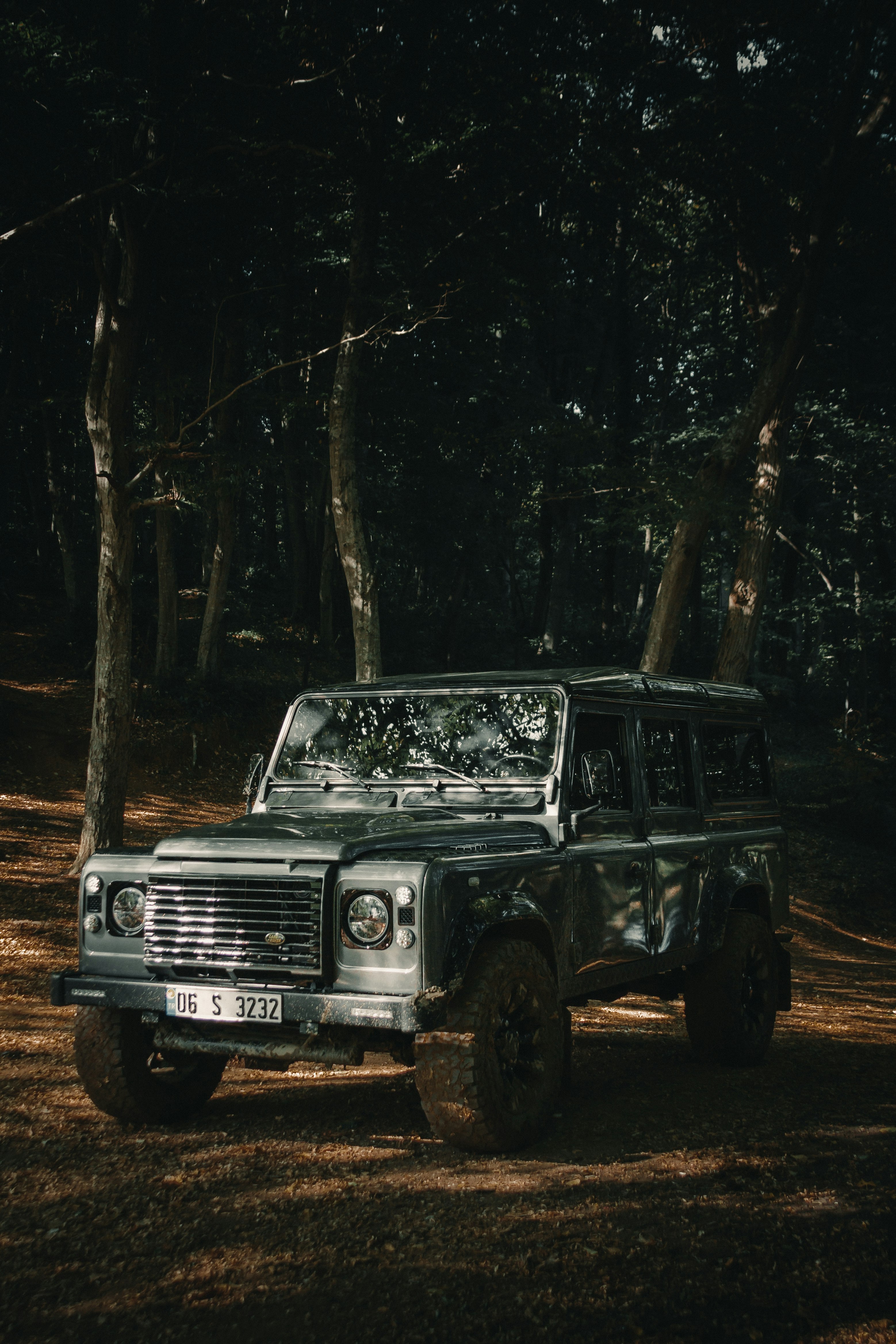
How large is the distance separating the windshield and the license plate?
5.38 feet

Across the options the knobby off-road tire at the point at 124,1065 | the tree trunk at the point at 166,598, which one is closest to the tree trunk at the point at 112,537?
the knobby off-road tire at the point at 124,1065

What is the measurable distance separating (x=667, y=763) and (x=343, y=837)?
8.42ft

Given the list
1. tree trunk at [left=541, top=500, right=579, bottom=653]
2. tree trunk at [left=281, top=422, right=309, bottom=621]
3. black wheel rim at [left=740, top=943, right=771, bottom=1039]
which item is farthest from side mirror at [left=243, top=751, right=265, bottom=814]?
tree trunk at [left=541, top=500, right=579, bottom=653]

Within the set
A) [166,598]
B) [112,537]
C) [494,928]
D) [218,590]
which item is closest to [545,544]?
[218,590]

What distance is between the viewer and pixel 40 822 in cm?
1456

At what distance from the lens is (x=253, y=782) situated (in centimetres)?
624

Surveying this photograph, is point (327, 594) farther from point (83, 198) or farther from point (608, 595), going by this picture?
point (83, 198)

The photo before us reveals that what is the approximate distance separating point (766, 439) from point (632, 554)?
28.4 metres

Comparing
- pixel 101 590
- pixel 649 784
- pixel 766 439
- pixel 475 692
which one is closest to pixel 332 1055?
pixel 475 692

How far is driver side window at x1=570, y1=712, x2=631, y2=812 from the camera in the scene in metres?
5.65

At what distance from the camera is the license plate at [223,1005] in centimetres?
453

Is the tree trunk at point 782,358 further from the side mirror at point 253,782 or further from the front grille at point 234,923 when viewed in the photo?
the front grille at point 234,923

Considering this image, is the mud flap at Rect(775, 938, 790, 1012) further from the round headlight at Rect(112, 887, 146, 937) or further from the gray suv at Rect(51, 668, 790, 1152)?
the round headlight at Rect(112, 887, 146, 937)

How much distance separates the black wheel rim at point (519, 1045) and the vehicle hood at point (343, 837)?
68cm
